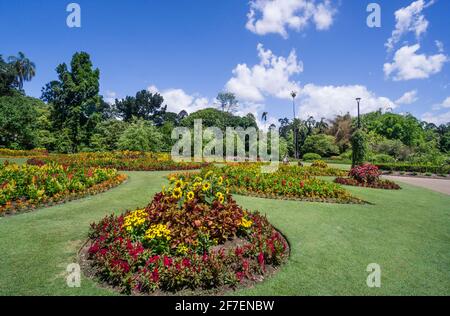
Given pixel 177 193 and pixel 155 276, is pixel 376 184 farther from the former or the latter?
pixel 155 276

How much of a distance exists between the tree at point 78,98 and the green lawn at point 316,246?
2627 centimetres

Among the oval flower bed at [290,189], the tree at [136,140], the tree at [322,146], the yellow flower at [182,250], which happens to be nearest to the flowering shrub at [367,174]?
the oval flower bed at [290,189]

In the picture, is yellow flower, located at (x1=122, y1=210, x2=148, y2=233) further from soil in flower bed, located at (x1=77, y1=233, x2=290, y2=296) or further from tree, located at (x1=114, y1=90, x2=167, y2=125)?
tree, located at (x1=114, y1=90, x2=167, y2=125)

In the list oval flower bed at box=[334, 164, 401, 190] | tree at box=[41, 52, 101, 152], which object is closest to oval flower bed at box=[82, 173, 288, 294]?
oval flower bed at box=[334, 164, 401, 190]

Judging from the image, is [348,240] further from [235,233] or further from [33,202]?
[33,202]

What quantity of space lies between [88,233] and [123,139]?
25.0 metres

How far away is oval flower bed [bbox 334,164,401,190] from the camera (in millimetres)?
13180

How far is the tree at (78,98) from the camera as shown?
101ft

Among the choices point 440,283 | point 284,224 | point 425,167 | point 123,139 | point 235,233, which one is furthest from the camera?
point 123,139

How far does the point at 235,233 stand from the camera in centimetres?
538
